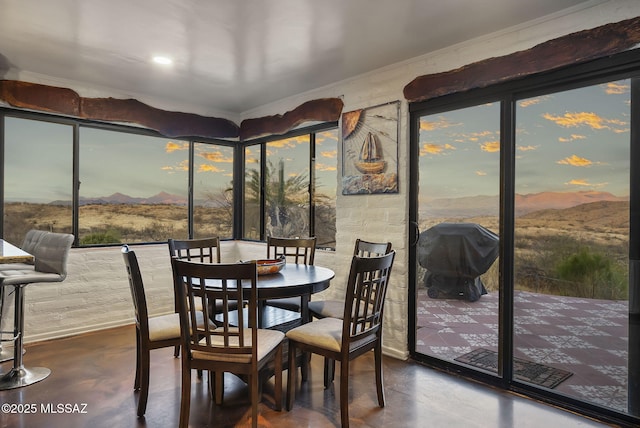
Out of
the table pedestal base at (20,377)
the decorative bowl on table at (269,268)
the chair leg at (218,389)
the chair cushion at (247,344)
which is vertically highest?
the decorative bowl on table at (269,268)

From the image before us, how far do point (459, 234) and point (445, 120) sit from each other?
3.13 ft

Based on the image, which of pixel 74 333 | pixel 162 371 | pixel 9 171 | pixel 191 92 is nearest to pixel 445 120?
pixel 191 92

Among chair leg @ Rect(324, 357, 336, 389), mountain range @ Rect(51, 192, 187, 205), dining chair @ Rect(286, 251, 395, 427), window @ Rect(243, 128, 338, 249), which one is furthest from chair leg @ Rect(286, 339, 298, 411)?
mountain range @ Rect(51, 192, 187, 205)

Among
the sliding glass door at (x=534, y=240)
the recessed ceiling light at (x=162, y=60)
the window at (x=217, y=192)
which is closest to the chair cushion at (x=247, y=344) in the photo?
the sliding glass door at (x=534, y=240)

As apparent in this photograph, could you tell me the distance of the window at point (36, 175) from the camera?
4.69m

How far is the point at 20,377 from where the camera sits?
9.02 feet

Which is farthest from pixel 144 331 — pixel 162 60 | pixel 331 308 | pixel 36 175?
pixel 36 175

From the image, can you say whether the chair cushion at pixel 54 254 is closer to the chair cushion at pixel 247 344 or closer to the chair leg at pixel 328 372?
the chair cushion at pixel 247 344

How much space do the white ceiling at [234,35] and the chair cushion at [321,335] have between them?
203cm

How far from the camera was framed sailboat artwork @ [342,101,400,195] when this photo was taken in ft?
11.1

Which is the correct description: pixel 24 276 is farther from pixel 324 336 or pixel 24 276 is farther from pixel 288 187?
pixel 288 187

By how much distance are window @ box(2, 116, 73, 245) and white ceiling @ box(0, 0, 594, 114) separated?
1615mm

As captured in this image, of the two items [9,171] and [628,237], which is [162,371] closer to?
[628,237]

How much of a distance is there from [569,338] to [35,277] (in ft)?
12.2
